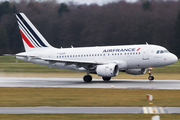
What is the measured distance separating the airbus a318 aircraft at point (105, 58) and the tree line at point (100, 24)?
4463cm

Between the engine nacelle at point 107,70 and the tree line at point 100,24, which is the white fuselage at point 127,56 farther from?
the tree line at point 100,24

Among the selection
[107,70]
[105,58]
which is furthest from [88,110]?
[105,58]

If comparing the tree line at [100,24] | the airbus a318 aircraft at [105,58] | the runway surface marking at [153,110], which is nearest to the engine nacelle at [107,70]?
the airbus a318 aircraft at [105,58]

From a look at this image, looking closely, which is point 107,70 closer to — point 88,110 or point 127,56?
point 127,56

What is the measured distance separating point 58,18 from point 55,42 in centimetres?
922

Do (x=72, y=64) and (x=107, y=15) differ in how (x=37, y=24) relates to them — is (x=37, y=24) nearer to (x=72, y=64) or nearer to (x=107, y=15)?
(x=107, y=15)

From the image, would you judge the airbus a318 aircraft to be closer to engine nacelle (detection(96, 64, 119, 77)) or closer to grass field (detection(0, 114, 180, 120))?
engine nacelle (detection(96, 64, 119, 77))

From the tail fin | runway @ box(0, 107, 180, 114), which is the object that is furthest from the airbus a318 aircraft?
runway @ box(0, 107, 180, 114)

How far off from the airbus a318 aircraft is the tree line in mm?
44628

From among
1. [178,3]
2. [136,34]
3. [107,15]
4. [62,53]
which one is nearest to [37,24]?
[107,15]

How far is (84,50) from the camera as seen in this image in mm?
36125

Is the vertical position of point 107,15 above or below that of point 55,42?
above

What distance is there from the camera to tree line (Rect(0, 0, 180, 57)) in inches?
3182

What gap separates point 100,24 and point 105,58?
53.5 meters
